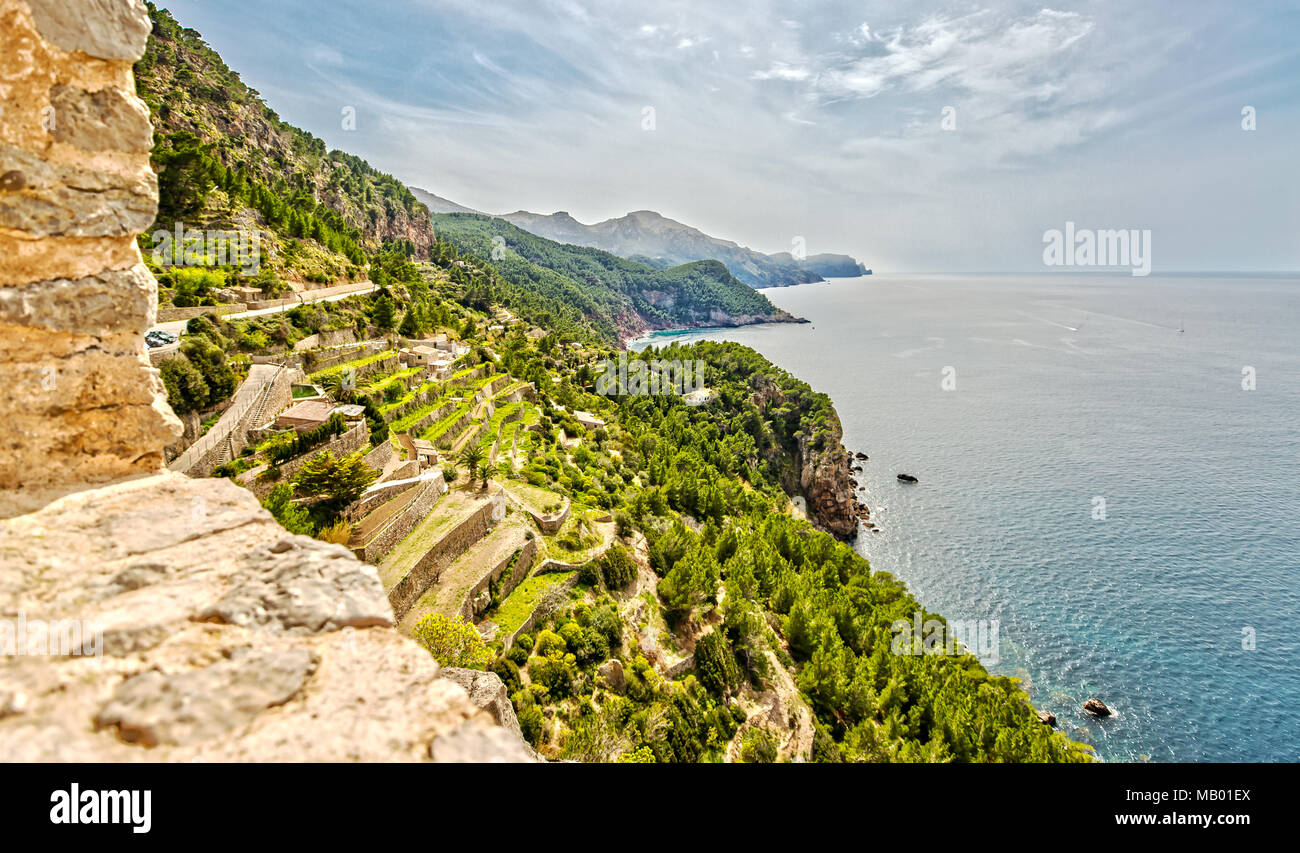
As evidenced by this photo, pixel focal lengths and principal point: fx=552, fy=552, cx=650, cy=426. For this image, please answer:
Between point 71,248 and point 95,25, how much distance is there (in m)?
2.04

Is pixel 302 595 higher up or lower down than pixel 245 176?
lower down

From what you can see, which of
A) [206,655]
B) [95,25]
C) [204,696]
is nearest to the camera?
[204,696]

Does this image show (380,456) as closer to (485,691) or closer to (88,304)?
(485,691)

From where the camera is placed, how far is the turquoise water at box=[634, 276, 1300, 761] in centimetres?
3494

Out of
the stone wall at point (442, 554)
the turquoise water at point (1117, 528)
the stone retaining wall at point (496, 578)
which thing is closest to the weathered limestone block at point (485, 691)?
the stone wall at point (442, 554)

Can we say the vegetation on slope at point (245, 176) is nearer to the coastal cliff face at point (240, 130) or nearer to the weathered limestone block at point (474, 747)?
the coastal cliff face at point (240, 130)

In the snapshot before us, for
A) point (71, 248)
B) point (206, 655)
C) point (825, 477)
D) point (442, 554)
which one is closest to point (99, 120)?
point (71, 248)

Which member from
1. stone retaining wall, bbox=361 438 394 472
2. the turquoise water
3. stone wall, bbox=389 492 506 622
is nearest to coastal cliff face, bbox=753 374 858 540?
the turquoise water

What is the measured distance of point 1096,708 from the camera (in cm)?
3372

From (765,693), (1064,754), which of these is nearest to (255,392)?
(765,693)

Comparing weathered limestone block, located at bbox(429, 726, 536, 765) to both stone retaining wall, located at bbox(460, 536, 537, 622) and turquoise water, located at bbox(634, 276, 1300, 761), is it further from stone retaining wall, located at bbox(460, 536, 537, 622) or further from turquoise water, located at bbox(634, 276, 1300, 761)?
turquoise water, located at bbox(634, 276, 1300, 761)

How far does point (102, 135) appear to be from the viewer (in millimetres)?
5238

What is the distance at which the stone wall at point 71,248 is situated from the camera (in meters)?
4.81
